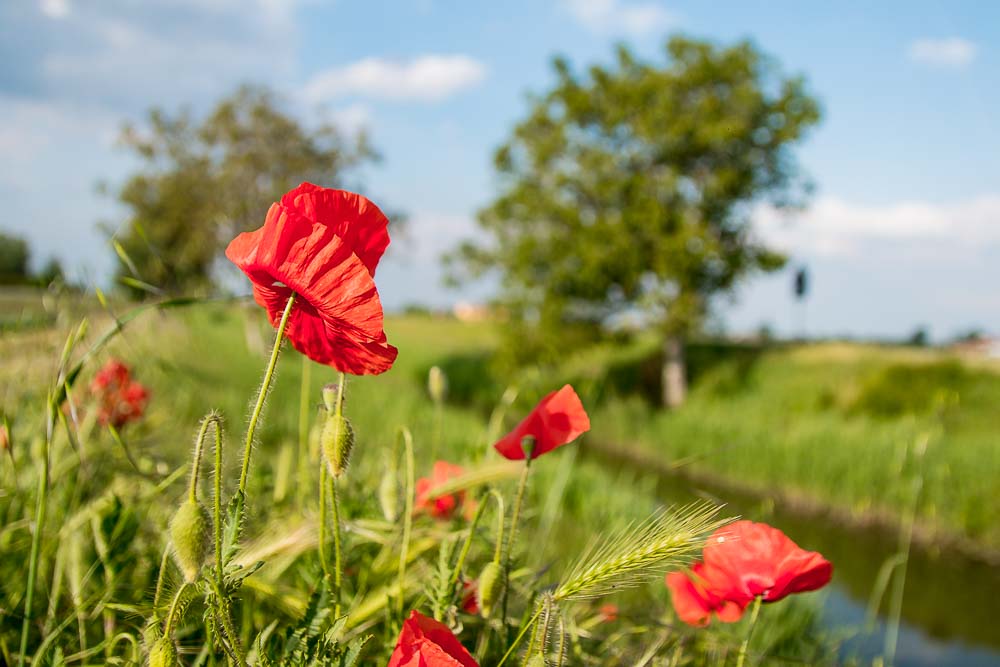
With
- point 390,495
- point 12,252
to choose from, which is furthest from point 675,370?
point 390,495

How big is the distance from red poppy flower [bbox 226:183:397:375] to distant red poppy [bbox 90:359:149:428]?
4.66 feet

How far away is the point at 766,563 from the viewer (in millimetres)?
1012

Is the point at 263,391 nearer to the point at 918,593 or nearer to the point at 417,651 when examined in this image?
the point at 417,651

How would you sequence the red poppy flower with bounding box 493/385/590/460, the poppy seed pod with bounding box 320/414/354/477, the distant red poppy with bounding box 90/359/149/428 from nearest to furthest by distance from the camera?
1. the poppy seed pod with bounding box 320/414/354/477
2. the red poppy flower with bounding box 493/385/590/460
3. the distant red poppy with bounding box 90/359/149/428

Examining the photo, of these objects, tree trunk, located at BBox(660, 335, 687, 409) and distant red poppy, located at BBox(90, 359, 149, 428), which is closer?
distant red poppy, located at BBox(90, 359, 149, 428)

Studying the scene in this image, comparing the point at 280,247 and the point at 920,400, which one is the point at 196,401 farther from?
the point at 920,400

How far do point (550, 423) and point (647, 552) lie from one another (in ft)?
0.81

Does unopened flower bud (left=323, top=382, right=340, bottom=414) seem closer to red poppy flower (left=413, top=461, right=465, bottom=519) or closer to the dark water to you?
red poppy flower (left=413, top=461, right=465, bottom=519)

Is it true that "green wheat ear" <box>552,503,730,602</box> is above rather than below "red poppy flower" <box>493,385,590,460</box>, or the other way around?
below

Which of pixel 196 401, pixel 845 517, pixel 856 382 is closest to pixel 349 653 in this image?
pixel 196 401

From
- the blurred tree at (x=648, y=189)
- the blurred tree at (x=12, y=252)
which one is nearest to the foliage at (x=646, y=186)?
the blurred tree at (x=648, y=189)

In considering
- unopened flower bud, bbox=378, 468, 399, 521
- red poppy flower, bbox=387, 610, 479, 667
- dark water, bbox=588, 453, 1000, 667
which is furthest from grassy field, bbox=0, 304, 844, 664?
dark water, bbox=588, 453, 1000, 667

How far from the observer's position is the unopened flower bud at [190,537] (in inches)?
28.1

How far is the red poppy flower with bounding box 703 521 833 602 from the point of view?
101 cm
